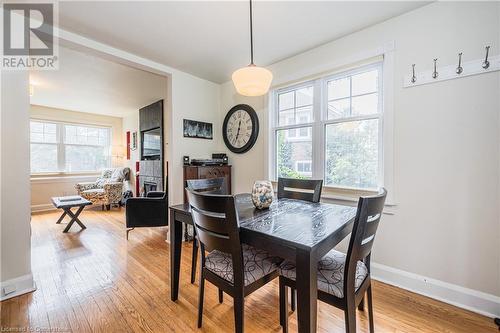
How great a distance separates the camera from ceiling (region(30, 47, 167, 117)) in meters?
3.06

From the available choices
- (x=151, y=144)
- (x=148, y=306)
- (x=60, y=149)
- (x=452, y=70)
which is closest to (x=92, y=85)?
(x=151, y=144)

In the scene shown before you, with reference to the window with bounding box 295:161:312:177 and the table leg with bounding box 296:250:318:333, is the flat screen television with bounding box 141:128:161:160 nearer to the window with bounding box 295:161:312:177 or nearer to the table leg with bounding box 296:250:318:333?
the window with bounding box 295:161:312:177

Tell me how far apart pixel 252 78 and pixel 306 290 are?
134 centimetres

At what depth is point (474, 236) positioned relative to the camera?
66.7 inches

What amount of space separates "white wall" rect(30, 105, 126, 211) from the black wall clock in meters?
4.29

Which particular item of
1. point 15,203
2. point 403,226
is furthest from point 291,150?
point 15,203

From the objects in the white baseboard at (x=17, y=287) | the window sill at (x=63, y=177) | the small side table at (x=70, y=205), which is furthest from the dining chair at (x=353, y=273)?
the window sill at (x=63, y=177)

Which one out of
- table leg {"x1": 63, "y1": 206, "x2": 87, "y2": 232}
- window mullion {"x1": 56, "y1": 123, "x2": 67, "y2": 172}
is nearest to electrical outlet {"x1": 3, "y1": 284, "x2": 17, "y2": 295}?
table leg {"x1": 63, "y1": 206, "x2": 87, "y2": 232}

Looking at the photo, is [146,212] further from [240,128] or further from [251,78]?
[251,78]

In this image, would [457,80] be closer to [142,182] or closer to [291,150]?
[291,150]

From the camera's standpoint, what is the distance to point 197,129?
3.39m

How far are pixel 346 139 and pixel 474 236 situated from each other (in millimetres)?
1291

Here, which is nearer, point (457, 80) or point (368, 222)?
point (368, 222)

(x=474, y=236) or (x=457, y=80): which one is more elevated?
(x=457, y=80)
